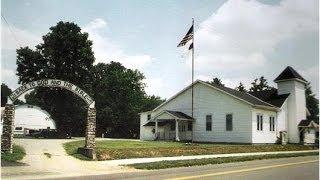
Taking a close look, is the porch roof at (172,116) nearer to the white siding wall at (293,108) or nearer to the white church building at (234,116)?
the white church building at (234,116)

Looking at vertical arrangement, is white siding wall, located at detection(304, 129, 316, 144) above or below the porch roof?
below

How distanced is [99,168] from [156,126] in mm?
29183

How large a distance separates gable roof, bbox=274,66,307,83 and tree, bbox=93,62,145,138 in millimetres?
30365

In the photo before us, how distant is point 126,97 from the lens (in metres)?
75.4

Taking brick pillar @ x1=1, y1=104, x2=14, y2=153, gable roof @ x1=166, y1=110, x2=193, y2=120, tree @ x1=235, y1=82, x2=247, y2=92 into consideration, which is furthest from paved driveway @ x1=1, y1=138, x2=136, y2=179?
tree @ x1=235, y1=82, x2=247, y2=92

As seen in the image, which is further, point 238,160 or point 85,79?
point 85,79

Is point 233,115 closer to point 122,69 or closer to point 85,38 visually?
point 85,38

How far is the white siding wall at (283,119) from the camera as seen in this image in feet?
148

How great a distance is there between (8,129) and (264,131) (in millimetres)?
28647

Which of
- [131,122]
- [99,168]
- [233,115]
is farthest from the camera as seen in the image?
[131,122]

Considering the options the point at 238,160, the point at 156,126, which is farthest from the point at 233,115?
the point at 238,160

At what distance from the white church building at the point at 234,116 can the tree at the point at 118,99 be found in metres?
19.8

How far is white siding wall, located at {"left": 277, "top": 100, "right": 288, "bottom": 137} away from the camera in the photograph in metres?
45.0

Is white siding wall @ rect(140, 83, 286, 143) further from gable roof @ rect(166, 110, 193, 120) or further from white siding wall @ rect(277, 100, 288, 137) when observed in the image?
white siding wall @ rect(277, 100, 288, 137)
